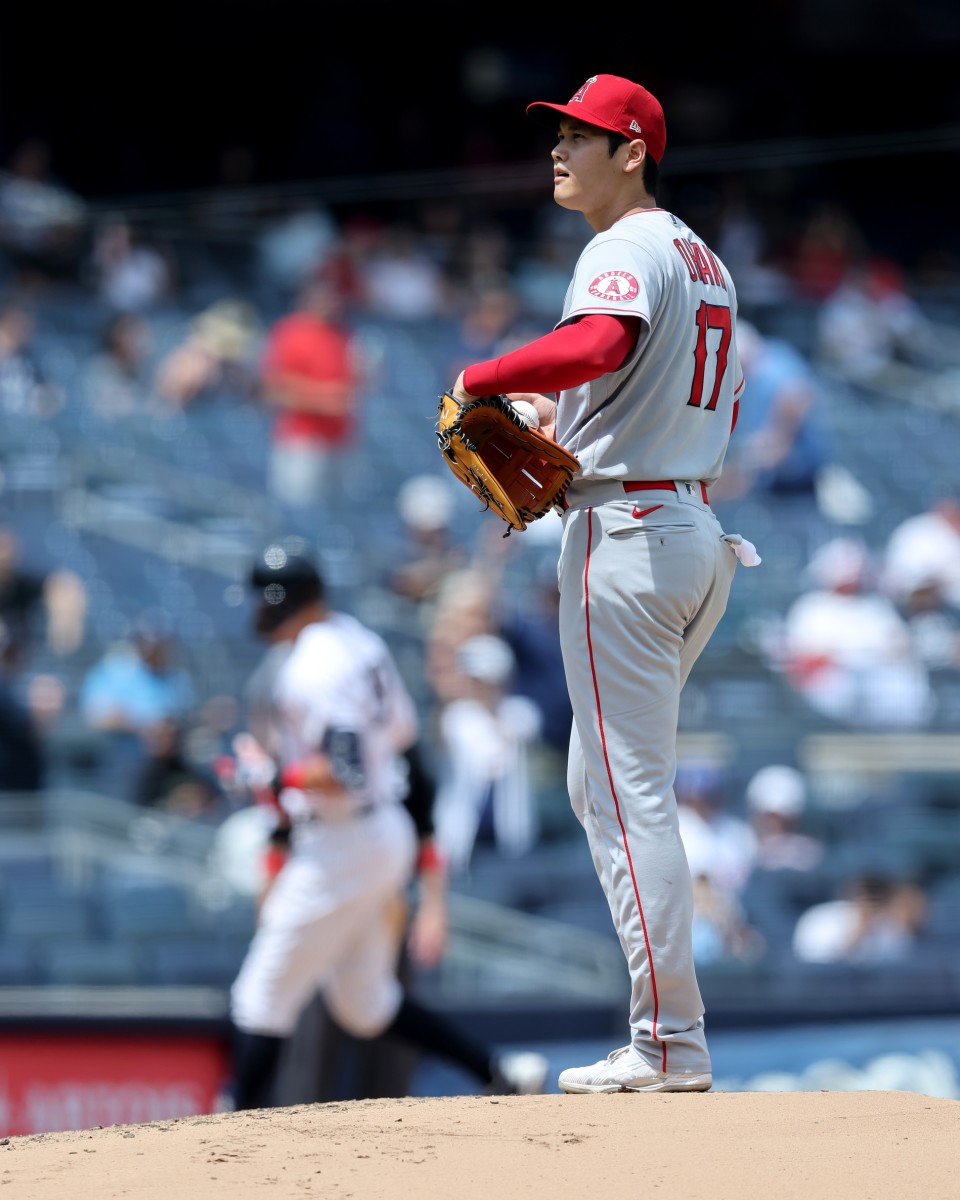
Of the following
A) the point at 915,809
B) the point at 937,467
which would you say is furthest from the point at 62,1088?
the point at 937,467

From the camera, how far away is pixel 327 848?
18.7 ft

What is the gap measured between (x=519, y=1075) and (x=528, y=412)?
9.69 ft

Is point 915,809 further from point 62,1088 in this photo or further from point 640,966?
point 640,966

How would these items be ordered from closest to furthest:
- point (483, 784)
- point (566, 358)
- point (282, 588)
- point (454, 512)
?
point (566, 358) < point (282, 588) < point (483, 784) < point (454, 512)

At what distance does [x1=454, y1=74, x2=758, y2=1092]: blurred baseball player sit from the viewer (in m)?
3.15

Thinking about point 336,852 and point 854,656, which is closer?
point 336,852

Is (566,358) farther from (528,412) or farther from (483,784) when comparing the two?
(483,784)

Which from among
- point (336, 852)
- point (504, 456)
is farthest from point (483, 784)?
point (504, 456)

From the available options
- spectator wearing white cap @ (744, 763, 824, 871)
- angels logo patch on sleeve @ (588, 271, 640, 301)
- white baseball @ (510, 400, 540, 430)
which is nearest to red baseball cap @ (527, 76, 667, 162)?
angels logo patch on sleeve @ (588, 271, 640, 301)

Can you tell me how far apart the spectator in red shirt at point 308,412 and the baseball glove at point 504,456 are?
6215mm

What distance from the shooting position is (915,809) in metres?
7.39

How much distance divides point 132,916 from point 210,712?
110cm

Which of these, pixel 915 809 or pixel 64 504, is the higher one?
pixel 64 504

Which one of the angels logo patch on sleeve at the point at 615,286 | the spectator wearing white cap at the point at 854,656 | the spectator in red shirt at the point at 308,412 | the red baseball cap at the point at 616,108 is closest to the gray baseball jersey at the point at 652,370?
the angels logo patch on sleeve at the point at 615,286
